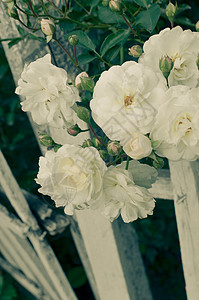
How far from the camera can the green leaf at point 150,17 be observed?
0.70m

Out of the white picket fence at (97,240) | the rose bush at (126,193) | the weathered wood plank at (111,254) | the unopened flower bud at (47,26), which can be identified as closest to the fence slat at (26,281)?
the white picket fence at (97,240)

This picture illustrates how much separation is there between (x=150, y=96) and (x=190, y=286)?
0.85 meters

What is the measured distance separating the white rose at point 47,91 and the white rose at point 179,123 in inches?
6.7

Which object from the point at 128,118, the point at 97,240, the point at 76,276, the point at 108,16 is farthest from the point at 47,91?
the point at 76,276

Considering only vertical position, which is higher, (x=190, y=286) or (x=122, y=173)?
(x=122, y=173)

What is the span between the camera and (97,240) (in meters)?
1.24

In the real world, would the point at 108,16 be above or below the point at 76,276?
above

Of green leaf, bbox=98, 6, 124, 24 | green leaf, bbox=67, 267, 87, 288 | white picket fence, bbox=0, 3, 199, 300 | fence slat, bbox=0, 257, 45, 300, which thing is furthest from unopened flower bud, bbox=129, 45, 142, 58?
green leaf, bbox=67, 267, 87, 288

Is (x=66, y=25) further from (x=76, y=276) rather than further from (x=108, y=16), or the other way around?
(x=76, y=276)

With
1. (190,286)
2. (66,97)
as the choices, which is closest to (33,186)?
(190,286)

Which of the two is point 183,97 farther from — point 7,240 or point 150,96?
point 7,240

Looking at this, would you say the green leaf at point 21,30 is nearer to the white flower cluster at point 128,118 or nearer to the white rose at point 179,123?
the white flower cluster at point 128,118

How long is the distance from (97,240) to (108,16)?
74 centimetres

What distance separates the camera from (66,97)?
629mm
